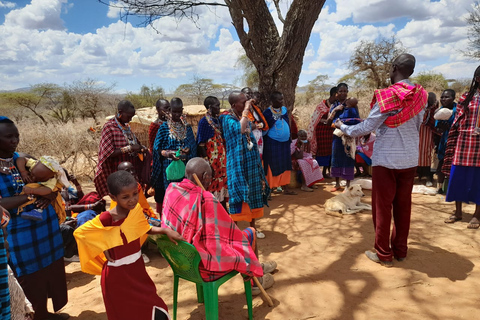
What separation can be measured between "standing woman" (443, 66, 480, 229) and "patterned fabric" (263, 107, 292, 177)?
8.15ft

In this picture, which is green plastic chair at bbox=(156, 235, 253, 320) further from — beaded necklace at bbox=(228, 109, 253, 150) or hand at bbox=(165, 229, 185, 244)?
beaded necklace at bbox=(228, 109, 253, 150)

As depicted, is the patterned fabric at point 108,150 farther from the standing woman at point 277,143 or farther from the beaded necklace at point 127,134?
the standing woman at point 277,143

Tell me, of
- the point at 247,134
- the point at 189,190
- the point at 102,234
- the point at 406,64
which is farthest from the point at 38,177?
the point at 406,64

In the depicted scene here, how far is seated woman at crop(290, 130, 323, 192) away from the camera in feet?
21.9

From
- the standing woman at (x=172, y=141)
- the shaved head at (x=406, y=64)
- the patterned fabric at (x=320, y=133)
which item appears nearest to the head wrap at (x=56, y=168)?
the standing woman at (x=172, y=141)

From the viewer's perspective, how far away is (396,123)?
3191mm

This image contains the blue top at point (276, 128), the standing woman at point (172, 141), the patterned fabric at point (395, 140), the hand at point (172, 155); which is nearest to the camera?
the patterned fabric at point (395, 140)

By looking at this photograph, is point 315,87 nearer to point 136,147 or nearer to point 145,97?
point 145,97

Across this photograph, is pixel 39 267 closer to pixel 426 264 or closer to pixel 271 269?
pixel 271 269

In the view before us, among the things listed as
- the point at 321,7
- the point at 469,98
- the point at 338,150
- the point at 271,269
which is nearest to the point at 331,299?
the point at 271,269

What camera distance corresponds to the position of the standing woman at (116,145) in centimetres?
399

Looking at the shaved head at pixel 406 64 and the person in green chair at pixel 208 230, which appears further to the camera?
the shaved head at pixel 406 64

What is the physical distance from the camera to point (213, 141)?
14.6 ft

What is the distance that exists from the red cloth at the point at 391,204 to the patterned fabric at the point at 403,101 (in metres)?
0.57
